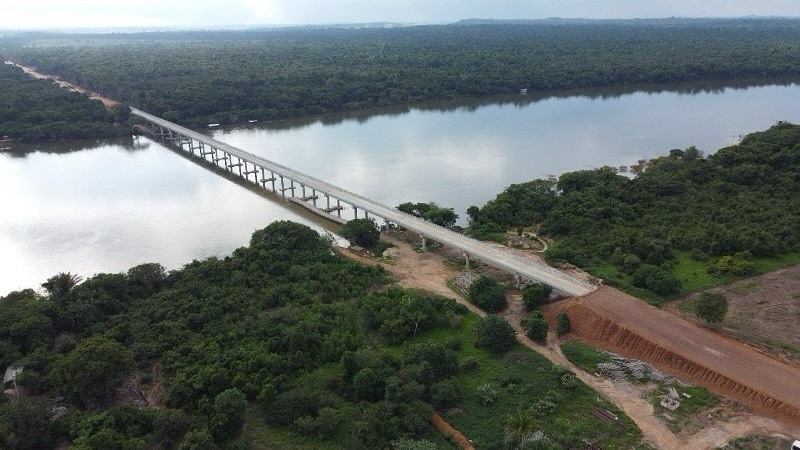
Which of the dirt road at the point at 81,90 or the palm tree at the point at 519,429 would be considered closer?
the palm tree at the point at 519,429

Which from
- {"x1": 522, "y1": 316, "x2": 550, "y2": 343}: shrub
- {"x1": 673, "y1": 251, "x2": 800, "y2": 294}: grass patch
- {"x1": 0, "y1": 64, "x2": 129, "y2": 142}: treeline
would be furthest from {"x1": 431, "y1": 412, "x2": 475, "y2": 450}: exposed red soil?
{"x1": 0, "y1": 64, "x2": 129, "y2": 142}: treeline

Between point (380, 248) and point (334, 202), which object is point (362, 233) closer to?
point (380, 248)

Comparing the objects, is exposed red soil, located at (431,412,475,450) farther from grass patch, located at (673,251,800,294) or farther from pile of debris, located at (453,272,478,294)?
grass patch, located at (673,251,800,294)

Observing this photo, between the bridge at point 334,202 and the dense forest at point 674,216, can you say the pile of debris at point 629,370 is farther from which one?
the dense forest at point 674,216

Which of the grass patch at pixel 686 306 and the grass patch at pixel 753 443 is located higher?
the grass patch at pixel 686 306

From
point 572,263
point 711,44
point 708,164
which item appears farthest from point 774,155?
point 711,44

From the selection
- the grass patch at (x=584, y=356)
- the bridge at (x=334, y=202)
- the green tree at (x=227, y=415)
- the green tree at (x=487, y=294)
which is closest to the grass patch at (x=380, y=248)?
the bridge at (x=334, y=202)

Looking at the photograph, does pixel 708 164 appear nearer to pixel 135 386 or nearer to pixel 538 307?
pixel 538 307

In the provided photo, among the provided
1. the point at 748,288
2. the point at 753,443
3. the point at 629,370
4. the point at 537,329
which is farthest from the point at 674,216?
the point at 753,443
